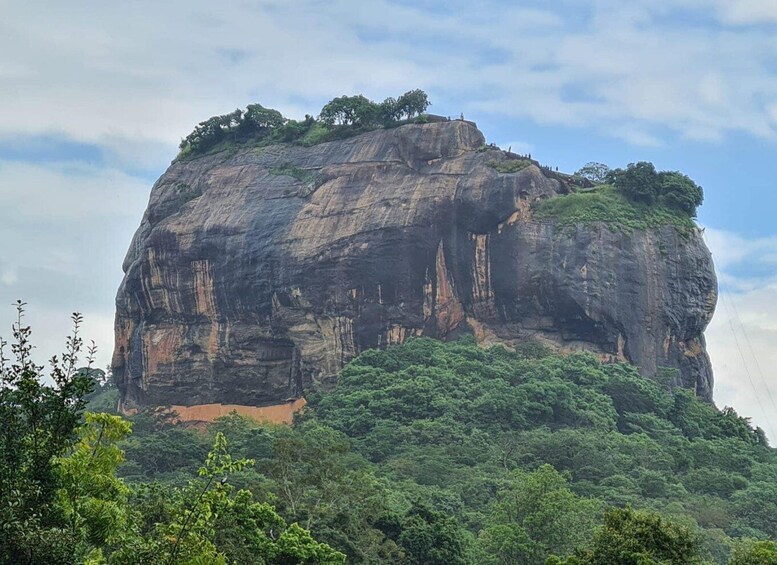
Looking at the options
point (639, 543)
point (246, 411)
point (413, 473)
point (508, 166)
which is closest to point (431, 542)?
point (639, 543)

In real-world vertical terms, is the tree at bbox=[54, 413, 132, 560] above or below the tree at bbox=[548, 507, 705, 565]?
above

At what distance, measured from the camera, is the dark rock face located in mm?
58781

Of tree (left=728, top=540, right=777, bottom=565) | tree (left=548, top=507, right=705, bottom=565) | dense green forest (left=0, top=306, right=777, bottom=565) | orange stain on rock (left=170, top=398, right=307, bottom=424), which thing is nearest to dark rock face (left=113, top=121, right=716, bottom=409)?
orange stain on rock (left=170, top=398, right=307, bottom=424)

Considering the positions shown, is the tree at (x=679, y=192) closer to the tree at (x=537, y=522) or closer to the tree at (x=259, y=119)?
the tree at (x=259, y=119)

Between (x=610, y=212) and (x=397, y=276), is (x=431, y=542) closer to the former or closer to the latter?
(x=397, y=276)

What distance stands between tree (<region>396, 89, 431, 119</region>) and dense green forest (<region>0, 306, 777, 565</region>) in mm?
10842

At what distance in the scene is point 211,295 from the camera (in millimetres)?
60531

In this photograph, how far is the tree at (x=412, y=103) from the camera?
62.6m

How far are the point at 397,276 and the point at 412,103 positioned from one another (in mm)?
8645

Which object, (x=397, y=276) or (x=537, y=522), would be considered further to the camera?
(x=397, y=276)

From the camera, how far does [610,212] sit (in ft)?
197

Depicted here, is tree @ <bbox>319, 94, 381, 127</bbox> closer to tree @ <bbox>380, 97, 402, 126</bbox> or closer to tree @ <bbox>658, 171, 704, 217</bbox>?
tree @ <bbox>380, 97, 402, 126</bbox>

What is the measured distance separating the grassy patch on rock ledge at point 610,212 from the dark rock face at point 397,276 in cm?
46

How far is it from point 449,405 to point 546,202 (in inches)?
456
